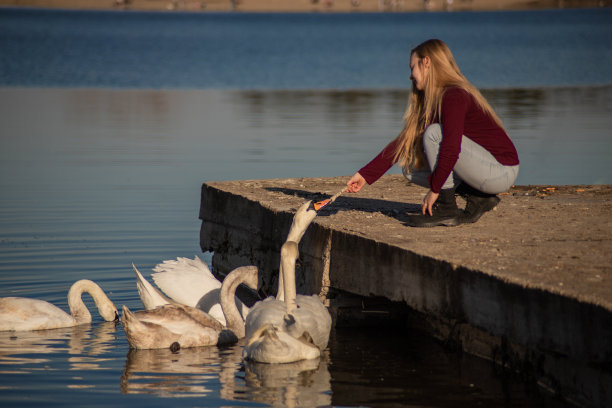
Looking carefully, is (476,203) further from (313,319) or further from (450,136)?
(313,319)

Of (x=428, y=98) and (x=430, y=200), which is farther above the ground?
(x=428, y=98)

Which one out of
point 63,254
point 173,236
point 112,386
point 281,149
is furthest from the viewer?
point 281,149

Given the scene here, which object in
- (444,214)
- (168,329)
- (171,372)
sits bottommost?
(171,372)

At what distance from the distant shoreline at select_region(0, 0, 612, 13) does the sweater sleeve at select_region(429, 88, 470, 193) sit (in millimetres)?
153227

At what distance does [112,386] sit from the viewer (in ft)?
21.2

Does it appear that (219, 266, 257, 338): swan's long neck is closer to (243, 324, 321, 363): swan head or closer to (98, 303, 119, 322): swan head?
(243, 324, 321, 363): swan head

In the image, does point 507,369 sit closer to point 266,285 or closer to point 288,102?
point 266,285

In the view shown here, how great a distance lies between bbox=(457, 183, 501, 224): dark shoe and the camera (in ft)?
25.2

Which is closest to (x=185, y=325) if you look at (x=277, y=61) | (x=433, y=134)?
(x=433, y=134)

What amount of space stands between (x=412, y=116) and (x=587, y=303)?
2.94m

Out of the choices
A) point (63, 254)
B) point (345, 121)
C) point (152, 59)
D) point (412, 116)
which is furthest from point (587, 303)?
point (152, 59)

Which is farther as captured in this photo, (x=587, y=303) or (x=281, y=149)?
(x=281, y=149)

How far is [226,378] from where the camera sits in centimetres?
664

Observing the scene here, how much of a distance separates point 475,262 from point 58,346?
3.54 m
